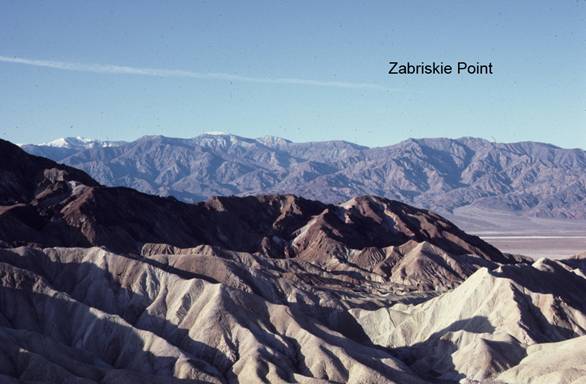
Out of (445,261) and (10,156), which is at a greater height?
(10,156)

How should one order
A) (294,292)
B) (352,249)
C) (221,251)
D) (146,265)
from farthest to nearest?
(352,249) → (221,251) → (294,292) → (146,265)

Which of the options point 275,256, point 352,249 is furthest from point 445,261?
point 275,256

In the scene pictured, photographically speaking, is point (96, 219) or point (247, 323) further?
point (96, 219)

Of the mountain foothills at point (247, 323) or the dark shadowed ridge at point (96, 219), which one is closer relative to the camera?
the mountain foothills at point (247, 323)

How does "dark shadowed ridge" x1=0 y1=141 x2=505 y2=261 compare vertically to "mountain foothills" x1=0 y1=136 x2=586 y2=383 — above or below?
above

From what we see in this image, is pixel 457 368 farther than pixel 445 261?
No

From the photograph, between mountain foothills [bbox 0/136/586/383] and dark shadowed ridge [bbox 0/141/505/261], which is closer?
mountain foothills [bbox 0/136/586/383]

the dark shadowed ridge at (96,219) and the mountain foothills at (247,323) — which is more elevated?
the dark shadowed ridge at (96,219)

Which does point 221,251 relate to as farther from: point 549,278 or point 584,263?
point 584,263

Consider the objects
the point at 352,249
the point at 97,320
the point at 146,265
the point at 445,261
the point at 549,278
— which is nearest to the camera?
the point at 97,320

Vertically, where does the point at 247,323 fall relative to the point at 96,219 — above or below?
below
